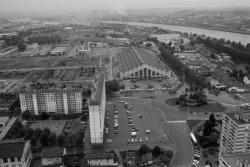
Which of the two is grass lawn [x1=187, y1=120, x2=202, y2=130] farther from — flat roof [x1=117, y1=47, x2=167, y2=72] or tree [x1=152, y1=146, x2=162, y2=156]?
flat roof [x1=117, y1=47, x2=167, y2=72]

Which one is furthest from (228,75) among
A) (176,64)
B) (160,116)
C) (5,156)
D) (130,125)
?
(5,156)

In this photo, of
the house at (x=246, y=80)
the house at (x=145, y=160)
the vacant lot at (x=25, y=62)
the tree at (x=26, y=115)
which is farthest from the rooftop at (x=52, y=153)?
the vacant lot at (x=25, y=62)

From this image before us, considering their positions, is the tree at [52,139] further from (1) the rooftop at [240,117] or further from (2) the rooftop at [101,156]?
(1) the rooftop at [240,117]

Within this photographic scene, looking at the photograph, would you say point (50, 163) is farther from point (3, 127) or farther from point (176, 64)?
point (176, 64)

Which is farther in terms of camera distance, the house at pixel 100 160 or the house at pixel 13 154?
the house at pixel 100 160

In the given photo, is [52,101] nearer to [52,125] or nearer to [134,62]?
[52,125]

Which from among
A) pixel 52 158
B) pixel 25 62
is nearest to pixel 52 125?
pixel 52 158
